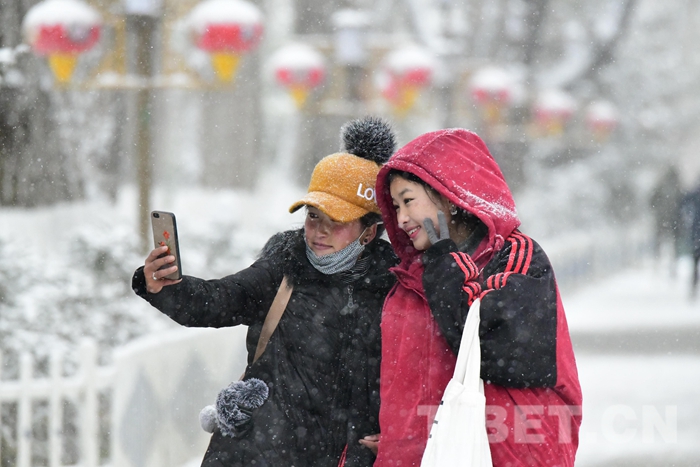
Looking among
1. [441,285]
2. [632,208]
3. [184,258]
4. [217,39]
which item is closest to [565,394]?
[441,285]

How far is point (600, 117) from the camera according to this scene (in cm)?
2031

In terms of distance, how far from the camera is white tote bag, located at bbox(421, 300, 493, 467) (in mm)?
2316

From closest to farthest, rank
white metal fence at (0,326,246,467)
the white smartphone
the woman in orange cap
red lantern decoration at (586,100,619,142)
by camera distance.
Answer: the white smartphone → the woman in orange cap → white metal fence at (0,326,246,467) → red lantern decoration at (586,100,619,142)

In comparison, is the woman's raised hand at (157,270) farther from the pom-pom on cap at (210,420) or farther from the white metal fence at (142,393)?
the white metal fence at (142,393)

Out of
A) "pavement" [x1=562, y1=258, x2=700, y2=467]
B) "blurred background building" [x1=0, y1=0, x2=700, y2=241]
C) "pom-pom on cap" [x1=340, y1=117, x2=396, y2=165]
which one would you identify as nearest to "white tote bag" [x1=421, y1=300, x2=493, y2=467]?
"pom-pom on cap" [x1=340, y1=117, x2=396, y2=165]

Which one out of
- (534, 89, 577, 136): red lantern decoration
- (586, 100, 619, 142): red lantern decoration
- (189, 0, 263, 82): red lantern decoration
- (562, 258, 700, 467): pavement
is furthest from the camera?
(586, 100, 619, 142): red lantern decoration

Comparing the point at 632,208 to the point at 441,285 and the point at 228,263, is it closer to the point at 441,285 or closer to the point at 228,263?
the point at 228,263

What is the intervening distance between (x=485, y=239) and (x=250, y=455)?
96 cm

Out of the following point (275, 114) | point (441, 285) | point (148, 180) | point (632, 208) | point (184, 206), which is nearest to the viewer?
point (441, 285)

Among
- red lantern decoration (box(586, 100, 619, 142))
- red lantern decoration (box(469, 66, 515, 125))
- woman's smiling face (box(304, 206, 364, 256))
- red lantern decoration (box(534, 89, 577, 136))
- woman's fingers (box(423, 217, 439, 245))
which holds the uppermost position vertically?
red lantern decoration (box(586, 100, 619, 142))

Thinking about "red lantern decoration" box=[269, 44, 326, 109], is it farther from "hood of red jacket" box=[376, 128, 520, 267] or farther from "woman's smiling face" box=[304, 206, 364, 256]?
"hood of red jacket" box=[376, 128, 520, 267]

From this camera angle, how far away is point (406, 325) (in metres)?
2.55

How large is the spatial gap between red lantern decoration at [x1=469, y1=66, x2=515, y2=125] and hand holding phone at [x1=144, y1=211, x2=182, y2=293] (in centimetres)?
1227

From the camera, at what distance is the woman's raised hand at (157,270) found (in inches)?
105
